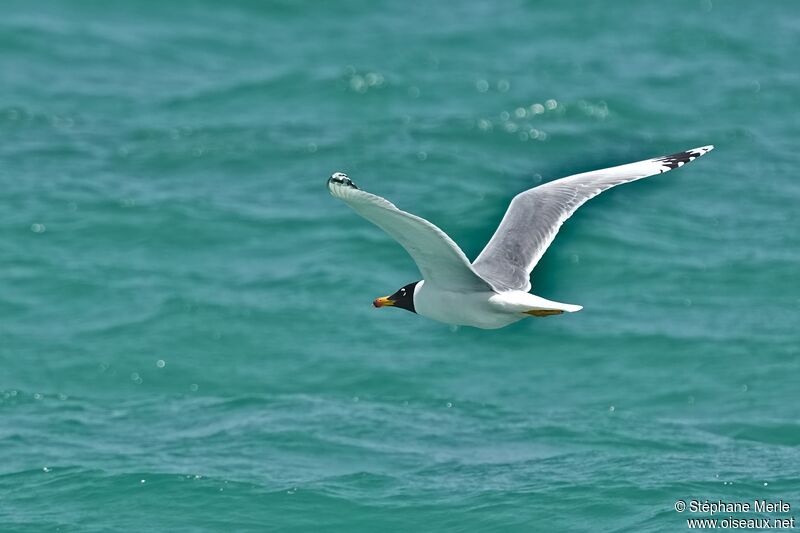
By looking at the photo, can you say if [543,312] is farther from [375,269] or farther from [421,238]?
[375,269]

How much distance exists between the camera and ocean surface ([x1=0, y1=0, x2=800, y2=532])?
14.4 meters

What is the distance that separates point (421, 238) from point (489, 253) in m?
A: 2.18

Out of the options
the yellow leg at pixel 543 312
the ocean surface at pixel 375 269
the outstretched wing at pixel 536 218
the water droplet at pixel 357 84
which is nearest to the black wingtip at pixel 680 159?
the outstretched wing at pixel 536 218

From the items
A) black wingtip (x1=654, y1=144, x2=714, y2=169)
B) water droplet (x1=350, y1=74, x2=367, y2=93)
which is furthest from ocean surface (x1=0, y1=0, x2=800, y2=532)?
black wingtip (x1=654, y1=144, x2=714, y2=169)

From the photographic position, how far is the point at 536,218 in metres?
12.5

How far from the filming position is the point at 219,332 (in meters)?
18.0

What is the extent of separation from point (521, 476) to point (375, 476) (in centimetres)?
153

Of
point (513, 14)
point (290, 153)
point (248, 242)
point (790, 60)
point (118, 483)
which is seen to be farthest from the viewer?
point (513, 14)

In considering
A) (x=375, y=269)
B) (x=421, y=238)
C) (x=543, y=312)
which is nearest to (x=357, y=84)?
(x=375, y=269)

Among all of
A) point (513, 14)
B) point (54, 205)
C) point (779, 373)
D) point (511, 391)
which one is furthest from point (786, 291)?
point (513, 14)

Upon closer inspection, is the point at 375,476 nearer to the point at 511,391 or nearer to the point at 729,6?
the point at 511,391

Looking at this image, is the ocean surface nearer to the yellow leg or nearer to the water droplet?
the water droplet

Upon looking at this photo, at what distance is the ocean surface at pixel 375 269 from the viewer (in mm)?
14391

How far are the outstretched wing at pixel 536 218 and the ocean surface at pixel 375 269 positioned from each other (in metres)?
2.90
